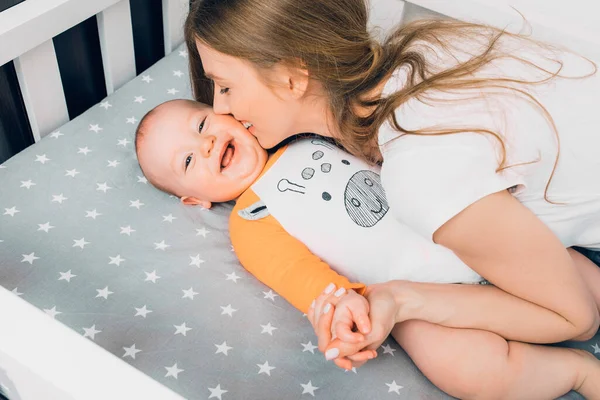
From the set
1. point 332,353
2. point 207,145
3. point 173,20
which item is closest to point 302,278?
point 332,353

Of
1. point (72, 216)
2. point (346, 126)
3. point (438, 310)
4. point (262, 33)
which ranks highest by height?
point (262, 33)

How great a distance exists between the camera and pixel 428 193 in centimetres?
Result: 68

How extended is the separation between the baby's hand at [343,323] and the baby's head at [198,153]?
1.02 ft

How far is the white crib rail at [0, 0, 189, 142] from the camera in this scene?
91cm

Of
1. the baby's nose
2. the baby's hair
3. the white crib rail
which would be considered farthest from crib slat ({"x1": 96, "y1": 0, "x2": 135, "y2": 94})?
the baby's nose

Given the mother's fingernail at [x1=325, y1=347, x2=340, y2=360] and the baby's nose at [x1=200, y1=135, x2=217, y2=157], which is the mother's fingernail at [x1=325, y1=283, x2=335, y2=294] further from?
the baby's nose at [x1=200, y1=135, x2=217, y2=157]

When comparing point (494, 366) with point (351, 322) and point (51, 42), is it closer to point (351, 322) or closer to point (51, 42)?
point (351, 322)

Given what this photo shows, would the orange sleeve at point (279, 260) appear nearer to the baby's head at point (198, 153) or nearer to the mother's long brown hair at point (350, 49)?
the baby's head at point (198, 153)

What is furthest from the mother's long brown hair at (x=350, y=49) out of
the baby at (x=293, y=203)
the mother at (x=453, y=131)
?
the baby at (x=293, y=203)

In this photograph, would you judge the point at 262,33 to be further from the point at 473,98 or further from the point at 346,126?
the point at 473,98

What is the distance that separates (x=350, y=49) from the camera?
83 centimetres

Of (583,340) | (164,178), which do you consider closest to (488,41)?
(583,340)

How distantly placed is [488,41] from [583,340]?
44 cm

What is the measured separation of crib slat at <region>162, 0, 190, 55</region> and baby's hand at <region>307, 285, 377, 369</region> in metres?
0.75
